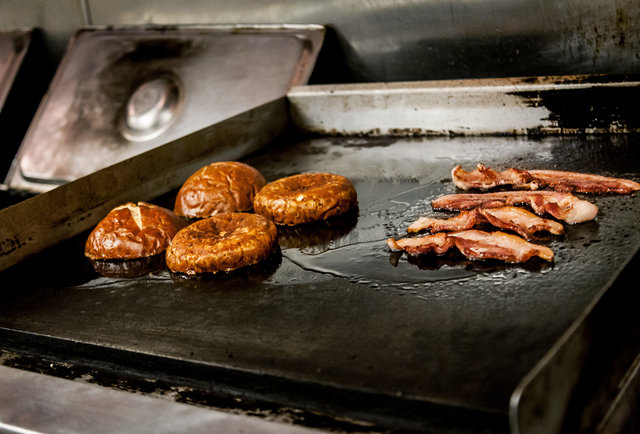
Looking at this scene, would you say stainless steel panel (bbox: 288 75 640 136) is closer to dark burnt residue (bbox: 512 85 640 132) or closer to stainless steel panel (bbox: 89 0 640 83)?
dark burnt residue (bbox: 512 85 640 132)

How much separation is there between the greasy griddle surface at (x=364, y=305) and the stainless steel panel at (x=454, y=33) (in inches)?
42.2

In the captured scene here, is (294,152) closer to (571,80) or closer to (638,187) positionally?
(571,80)

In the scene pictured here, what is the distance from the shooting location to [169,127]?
4434mm

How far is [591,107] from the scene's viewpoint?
315 cm

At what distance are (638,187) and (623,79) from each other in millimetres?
871

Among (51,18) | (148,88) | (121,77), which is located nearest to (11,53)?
(51,18)

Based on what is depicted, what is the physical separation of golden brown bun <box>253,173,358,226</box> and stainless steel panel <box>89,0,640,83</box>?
66.8 inches

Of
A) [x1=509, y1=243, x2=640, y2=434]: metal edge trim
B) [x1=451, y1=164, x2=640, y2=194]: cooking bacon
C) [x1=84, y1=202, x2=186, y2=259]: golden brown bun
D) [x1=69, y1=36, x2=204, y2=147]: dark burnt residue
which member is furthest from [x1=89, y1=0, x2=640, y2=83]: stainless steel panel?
[x1=509, y1=243, x2=640, y2=434]: metal edge trim

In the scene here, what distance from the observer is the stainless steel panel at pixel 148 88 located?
170 inches

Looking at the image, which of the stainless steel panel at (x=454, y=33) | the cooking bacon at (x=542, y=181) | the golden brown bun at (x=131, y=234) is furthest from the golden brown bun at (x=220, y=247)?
the stainless steel panel at (x=454, y=33)

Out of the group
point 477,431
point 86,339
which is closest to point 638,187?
point 477,431

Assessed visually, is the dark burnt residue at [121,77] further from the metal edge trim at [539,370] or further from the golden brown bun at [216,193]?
the metal edge trim at [539,370]

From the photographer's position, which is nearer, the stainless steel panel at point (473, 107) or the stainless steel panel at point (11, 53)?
the stainless steel panel at point (473, 107)

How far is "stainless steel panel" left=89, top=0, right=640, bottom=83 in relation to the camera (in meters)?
3.58
